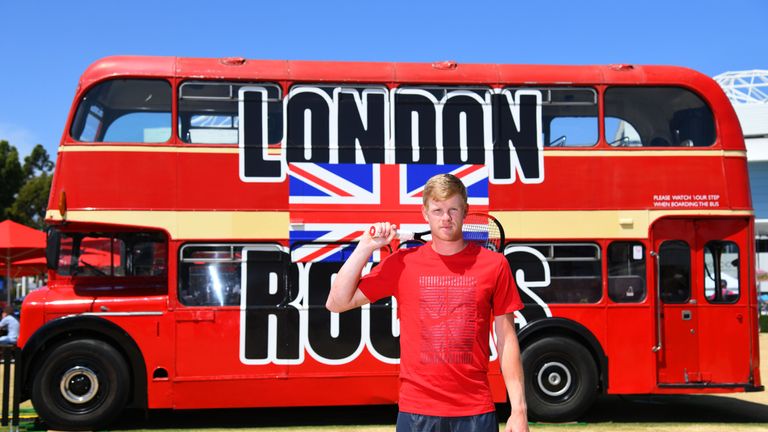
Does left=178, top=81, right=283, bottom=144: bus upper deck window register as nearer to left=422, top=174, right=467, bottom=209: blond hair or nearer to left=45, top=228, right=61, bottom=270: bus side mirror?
left=45, top=228, right=61, bottom=270: bus side mirror

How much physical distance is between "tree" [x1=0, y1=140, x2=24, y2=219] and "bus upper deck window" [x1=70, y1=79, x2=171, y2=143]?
40.2 metres

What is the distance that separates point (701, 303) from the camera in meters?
9.85

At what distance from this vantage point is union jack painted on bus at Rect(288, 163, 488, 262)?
369 inches

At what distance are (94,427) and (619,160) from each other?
6842mm

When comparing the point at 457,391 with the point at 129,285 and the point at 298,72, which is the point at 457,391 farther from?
the point at 129,285

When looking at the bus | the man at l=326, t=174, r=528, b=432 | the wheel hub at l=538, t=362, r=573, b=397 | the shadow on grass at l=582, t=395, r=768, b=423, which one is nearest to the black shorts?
the man at l=326, t=174, r=528, b=432

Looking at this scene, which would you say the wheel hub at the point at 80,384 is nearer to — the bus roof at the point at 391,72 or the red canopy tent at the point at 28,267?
the bus roof at the point at 391,72

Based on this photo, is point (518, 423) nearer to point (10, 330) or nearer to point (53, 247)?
point (53, 247)

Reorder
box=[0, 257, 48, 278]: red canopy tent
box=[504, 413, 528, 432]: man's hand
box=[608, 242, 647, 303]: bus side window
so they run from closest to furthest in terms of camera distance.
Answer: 1. box=[504, 413, 528, 432]: man's hand
2. box=[608, 242, 647, 303]: bus side window
3. box=[0, 257, 48, 278]: red canopy tent

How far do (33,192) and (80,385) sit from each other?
140ft

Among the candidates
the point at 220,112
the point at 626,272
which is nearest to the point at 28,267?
the point at 220,112

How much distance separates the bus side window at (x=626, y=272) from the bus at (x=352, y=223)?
0.02 metres

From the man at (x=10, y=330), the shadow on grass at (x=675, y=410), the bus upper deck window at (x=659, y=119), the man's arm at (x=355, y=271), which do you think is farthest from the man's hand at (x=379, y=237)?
the man at (x=10, y=330)

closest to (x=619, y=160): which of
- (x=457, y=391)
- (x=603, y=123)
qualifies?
(x=603, y=123)
